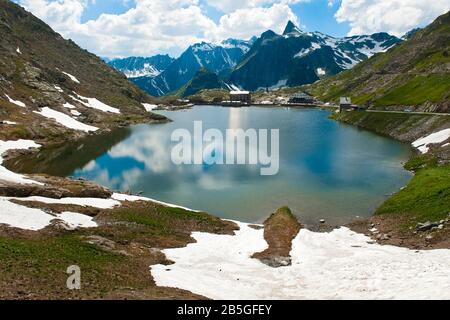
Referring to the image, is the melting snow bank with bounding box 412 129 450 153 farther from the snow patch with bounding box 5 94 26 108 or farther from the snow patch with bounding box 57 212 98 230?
the snow patch with bounding box 5 94 26 108

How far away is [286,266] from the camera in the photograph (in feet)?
127

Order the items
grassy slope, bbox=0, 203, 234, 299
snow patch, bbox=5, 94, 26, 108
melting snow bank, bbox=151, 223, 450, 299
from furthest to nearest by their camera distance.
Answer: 1. snow patch, bbox=5, 94, 26, 108
2. melting snow bank, bbox=151, 223, 450, 299
3. grassy slope, bbox=0, 203, 234, 299

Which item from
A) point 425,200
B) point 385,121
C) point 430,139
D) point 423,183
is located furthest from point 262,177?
point 385,121

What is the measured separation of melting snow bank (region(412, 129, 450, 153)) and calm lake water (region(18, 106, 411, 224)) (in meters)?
3.80

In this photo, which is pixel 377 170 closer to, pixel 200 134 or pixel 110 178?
pixel 110 178

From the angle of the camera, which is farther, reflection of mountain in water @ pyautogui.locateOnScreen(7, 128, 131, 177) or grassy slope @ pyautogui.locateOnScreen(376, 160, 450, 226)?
reflection of mountain in water @ pyautogui.locateOnScreen(7, 128, 131, 177)

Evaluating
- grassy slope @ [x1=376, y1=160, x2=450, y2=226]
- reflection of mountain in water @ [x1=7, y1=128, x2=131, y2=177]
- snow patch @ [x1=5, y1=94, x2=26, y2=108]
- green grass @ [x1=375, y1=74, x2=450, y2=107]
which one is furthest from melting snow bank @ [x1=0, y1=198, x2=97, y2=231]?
green grass @ [x1=375, y1=74, x2=450, y2=107]

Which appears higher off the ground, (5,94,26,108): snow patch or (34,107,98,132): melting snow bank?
(5,94,26,108): snow patch

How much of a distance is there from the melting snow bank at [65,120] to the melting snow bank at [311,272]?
129 m

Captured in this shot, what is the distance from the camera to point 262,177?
8394 centimetres

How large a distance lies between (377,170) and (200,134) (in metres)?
87.2

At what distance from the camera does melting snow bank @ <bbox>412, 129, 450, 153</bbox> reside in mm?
100431

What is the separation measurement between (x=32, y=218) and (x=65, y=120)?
135 m
